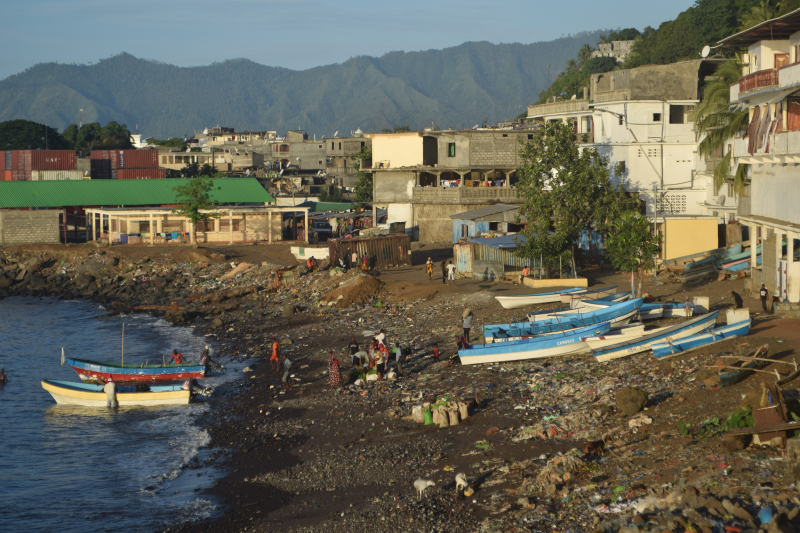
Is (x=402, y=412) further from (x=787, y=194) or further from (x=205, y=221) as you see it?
(x=205, y=221)

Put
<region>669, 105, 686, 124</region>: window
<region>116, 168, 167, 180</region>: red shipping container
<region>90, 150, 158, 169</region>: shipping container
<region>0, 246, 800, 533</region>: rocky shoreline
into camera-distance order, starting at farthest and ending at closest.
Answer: <region>116, 168, 167, 180</region>: red shipping container, <region>90, 150, 158, 169</region>: shipping container, <region>669, 105, 686, 124</region>: window, <region>0, 246, 800, 533</region>: rocky shoreline

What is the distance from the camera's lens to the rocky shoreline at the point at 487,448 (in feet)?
36.8

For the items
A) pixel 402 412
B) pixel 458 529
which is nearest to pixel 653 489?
pixel 458 529

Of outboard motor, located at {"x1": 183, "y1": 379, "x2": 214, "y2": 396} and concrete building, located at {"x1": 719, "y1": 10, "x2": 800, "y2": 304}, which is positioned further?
outboard motor, located at {"x1": 183, "y1": 379, "x2": 214, "y2": 396}

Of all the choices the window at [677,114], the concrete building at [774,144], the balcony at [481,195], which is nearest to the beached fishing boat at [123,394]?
the concrete building at [774,144]


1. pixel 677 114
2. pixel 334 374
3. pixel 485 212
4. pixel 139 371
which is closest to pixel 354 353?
pixel 334 374

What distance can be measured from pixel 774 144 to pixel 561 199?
11.5 metres

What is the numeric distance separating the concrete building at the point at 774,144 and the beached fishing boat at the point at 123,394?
1825 cm

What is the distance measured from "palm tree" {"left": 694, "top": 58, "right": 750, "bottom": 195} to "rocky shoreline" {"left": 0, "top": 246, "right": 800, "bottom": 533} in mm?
7024

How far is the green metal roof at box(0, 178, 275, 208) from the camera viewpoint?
5434 cm

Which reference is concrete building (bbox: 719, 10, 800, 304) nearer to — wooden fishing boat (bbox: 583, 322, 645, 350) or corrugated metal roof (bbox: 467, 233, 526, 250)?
wooden fishing boat (bbox: 583, 322, 645, 350)

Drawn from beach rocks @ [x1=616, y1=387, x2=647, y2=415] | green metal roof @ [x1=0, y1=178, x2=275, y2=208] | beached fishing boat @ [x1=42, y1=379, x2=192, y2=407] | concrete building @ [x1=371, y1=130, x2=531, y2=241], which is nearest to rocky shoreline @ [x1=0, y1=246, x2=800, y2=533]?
beach rocks @ [x1=616, y1=387, x2=647, y2=415]

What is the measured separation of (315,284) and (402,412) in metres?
18.9

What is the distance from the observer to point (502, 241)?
33.1 m
